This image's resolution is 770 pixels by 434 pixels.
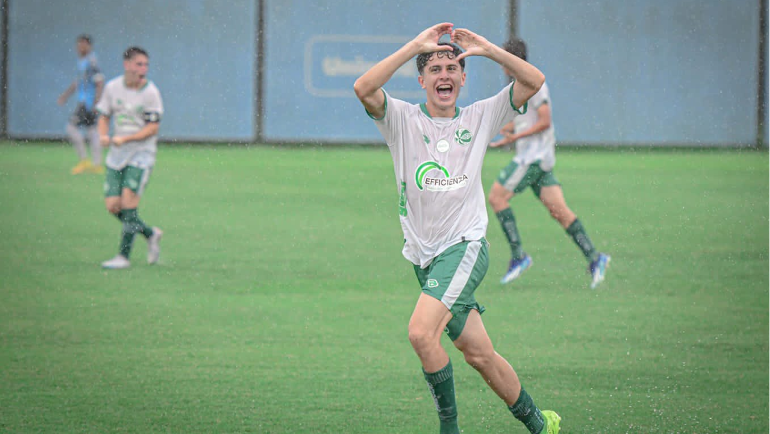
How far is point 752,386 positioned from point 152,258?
6.50m

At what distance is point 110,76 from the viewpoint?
26875 millimetres

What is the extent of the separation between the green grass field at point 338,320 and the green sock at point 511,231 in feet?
1.05

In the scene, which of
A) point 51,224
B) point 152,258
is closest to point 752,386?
point 152,258

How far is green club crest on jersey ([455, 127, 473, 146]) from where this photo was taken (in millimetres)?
5520

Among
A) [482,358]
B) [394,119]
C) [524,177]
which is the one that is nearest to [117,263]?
[524,177]

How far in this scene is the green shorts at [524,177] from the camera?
1062cm

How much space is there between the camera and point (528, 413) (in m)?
5.36

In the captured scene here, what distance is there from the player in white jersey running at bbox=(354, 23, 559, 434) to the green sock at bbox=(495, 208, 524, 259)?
4821 mm

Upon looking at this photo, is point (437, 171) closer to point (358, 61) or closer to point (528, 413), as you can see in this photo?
point (528, 413)

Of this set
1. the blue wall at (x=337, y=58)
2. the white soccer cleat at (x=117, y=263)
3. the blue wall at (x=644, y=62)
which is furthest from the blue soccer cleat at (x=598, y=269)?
the blue wall at (x=644, y=62)

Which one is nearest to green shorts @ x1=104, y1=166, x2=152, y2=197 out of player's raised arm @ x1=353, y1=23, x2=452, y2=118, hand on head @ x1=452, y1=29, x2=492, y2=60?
player's raised arm @ x1=353, y1=23, x2=452, y2=118

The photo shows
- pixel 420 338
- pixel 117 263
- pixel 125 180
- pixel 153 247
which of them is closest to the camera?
pixel 420 338

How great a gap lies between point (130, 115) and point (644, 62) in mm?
18883

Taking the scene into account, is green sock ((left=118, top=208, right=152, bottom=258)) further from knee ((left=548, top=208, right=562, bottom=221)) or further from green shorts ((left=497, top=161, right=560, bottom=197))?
knee ((left=548, top=208, right=562, bottom=221))
